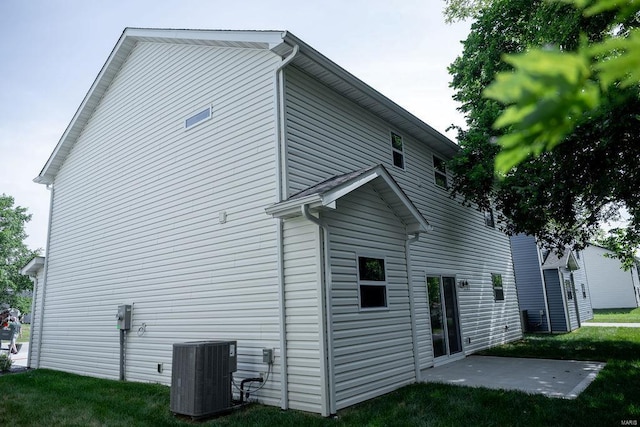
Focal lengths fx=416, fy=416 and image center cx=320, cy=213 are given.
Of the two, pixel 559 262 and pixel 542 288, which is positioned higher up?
pixel 559 262

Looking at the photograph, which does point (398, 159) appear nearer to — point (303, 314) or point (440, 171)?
point (440, 171)

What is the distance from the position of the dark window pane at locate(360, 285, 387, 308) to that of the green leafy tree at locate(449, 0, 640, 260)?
3.22m

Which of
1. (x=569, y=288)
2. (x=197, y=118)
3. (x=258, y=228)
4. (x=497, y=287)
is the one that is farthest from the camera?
(x=569, y=288)

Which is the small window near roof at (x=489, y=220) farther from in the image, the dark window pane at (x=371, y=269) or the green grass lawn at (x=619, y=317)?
the green grass lawn at (x=619, y=317)

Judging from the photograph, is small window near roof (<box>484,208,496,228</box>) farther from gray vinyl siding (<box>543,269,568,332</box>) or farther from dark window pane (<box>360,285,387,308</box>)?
dark window pane (<box>360,285,387,308</box>)

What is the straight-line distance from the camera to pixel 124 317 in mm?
9445

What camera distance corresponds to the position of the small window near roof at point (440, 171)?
41.0 feet

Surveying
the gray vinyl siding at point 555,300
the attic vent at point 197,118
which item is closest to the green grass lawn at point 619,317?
the gray vinyl siding at point 555,300

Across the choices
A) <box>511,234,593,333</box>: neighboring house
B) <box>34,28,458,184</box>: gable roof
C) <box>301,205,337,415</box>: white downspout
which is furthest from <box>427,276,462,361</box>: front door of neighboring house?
<box>511,234,593,333</box>: neighboring house

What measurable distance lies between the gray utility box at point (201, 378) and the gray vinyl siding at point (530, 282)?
1484 centimetres

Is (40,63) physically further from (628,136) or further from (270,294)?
(628,136)

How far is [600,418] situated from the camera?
5.51 metres

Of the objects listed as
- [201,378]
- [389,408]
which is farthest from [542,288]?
[201,378]

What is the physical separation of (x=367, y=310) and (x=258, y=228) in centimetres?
237
